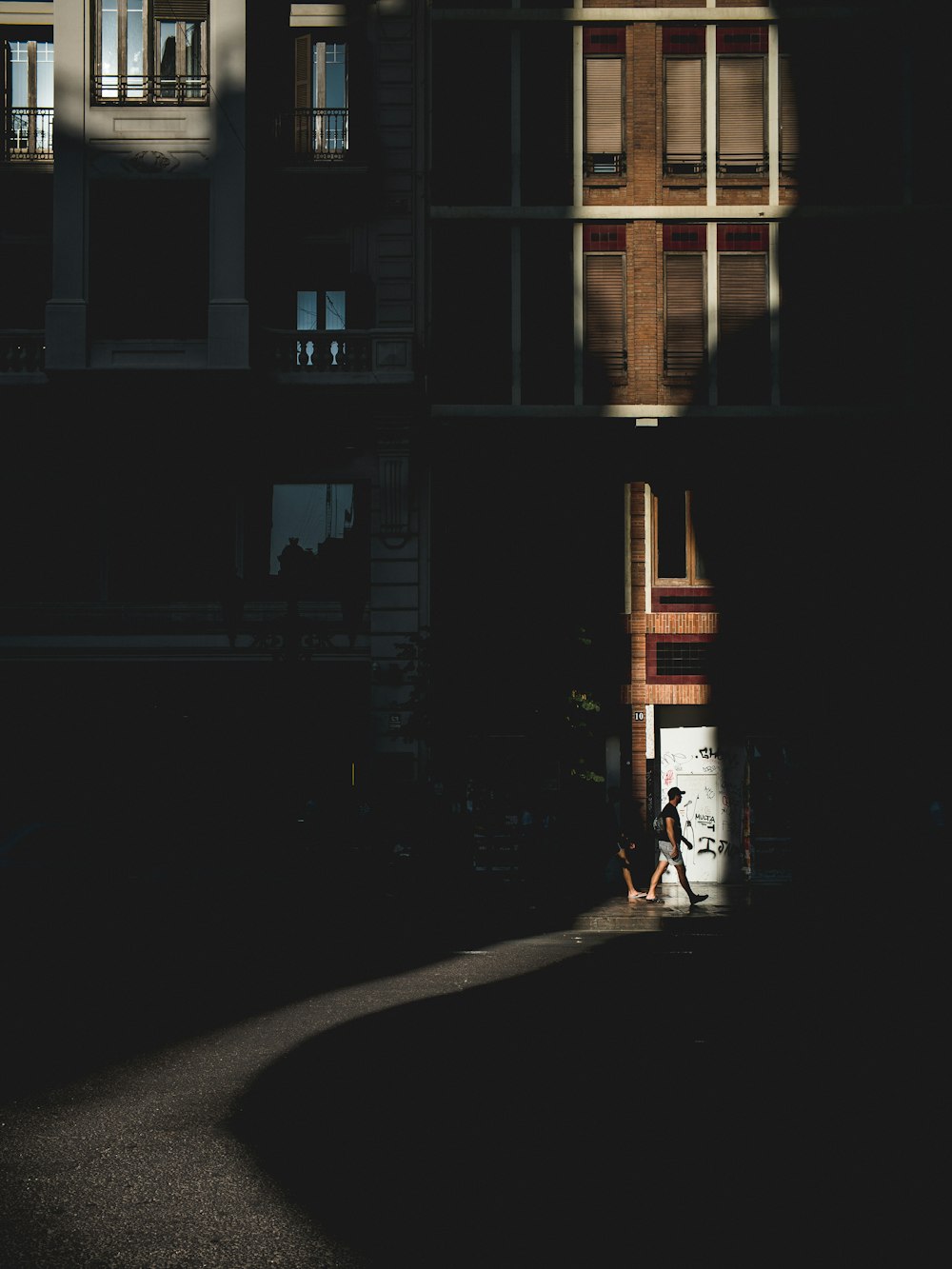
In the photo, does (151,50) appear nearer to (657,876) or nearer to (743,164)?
(743,164)

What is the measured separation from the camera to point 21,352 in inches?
979

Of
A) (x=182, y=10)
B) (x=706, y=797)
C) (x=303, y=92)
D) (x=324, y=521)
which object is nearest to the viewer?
(x=182, y=10)

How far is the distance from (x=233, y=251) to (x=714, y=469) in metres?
8.89

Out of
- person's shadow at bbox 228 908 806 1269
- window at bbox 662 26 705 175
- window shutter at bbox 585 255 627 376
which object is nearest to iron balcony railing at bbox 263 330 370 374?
window shutter at bbox 585 255 627 376

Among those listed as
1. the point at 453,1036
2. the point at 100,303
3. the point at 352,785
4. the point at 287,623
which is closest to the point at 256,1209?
the point at 453,1036

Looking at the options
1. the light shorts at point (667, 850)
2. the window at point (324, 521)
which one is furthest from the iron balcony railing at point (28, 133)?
the light shorts at point (667, 850)

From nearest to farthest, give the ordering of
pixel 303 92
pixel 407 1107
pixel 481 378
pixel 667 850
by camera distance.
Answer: pixel 407 1107 → pixel 667 850 → pixel 303 92 → pixel 481 378

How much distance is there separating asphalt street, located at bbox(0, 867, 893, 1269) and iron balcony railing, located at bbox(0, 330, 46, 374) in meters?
12.9

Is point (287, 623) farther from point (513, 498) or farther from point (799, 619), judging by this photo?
point (799, 619)

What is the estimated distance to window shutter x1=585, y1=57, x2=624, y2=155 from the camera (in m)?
26.9

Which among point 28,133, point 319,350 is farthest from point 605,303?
point 28,133

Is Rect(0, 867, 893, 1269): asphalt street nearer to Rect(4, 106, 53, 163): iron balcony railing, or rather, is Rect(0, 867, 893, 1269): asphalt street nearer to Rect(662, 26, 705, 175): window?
Rect(4, 106, 53, 163): iron balcony railing

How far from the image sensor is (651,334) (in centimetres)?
2669

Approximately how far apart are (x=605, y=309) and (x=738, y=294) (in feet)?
7.61
